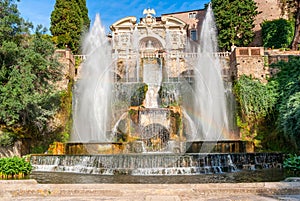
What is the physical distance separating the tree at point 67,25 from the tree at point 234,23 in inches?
547

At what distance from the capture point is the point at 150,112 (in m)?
17.1

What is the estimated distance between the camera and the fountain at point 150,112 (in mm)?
10445

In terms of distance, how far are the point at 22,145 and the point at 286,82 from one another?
14520mm

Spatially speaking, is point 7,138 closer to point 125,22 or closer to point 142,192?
point 142,192

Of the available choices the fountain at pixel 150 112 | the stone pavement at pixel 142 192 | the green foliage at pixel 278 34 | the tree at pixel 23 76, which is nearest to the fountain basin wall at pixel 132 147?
the fountain at pixel 150 112

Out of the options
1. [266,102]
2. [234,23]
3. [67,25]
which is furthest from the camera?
[234,23]

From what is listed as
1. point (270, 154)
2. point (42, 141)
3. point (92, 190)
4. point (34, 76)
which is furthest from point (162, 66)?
point (92, 190)

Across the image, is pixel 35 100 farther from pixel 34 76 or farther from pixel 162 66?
pixel 162 66

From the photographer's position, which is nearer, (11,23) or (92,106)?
(11,23)

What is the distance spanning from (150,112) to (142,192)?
12.0 metres

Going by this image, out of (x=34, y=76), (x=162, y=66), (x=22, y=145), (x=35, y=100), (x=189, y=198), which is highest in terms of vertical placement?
(x=162, y=66)

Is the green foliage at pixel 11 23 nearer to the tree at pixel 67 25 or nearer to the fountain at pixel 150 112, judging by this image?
the fountain at pixel 150 112

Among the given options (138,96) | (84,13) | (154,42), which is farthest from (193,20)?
(138,96)

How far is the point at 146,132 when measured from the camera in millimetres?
17047
